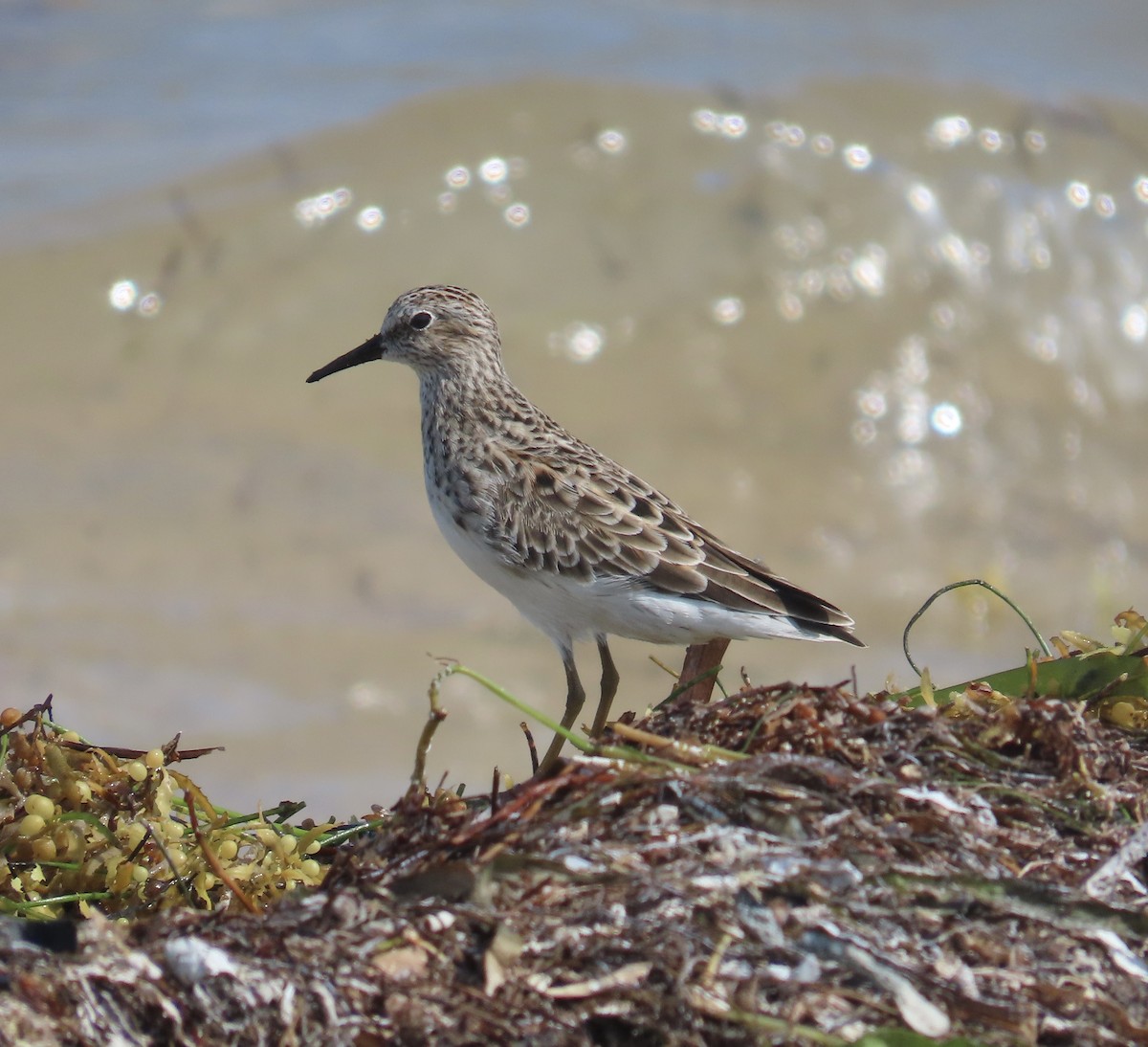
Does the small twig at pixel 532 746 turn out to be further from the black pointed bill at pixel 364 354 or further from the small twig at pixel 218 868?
the black pointed bill at pixel 364 354

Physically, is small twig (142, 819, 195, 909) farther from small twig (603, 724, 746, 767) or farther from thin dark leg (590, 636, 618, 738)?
thin dark leg (590, 636, 618, 738)

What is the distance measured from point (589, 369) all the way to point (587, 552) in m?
7.92

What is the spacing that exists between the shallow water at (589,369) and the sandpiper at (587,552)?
4.73 metres

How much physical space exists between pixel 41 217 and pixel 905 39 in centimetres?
854

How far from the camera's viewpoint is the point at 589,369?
43.0 feet

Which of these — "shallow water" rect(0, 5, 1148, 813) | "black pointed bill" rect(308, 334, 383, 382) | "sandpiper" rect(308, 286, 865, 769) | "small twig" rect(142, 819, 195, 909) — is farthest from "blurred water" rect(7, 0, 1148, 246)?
"small twig" rect(142, 819, 195, 909)

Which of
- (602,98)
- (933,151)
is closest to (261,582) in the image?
(602,98)

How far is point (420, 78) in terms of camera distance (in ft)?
49.3

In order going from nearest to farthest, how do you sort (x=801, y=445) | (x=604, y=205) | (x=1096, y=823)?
(x=1096, y=823) → (x=801, y=445) → (x=604, y=205)

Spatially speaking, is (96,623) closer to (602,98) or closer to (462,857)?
(602,98)

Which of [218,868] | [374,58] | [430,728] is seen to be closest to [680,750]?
[430,728]

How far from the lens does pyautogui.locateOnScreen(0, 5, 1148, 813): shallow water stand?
36.8ft

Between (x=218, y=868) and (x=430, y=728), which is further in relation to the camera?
(x=218, y=868)

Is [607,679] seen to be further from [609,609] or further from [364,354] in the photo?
[364,354]
